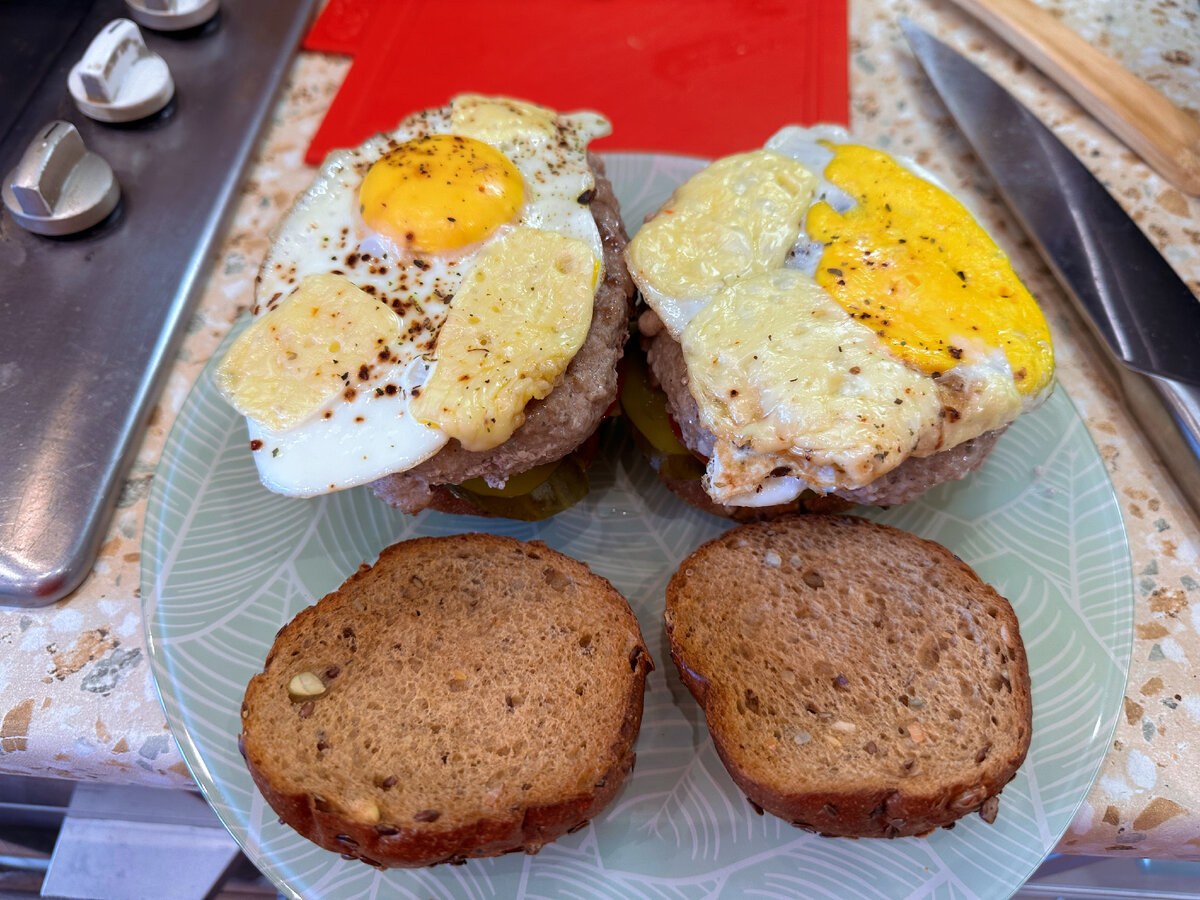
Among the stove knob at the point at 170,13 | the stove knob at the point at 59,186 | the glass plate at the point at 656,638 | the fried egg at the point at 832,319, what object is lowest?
the glass plate at the point at 656,638

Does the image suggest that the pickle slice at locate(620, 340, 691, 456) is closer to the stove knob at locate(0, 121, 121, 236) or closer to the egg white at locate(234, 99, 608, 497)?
the egg white at locate(234, 99, 608, 497)

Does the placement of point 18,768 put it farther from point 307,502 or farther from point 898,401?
point 898,401

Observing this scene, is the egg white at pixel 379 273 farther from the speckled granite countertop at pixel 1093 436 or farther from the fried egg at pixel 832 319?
the speckled granite countertop at pixel 1093 436

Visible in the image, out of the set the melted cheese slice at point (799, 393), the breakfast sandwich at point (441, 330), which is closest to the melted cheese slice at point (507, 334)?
the breakfast sandwich at point (441, 330)

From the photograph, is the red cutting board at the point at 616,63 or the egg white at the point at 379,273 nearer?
the egg white at the point at 379,273

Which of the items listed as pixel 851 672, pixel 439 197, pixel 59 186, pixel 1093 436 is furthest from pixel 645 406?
pixel 59 186

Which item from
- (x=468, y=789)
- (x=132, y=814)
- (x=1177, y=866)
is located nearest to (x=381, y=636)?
(x=468, y=789)
